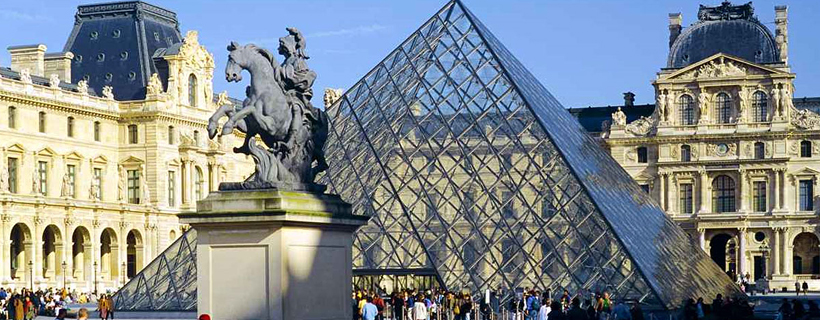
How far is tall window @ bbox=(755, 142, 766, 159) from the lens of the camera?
297 ft

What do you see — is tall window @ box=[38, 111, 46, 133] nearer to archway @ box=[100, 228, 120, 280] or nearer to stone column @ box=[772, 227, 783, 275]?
archway @ box=[100, 228, 120, 280]

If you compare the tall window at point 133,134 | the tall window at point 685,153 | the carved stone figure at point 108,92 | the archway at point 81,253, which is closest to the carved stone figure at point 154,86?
the carved stone figure at point 108,92

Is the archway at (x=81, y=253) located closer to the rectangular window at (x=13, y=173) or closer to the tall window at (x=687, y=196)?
the rectangular window at (x=13, y=173)

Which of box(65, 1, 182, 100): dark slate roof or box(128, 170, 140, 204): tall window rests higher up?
box(65, 1, 182, 100): dark slate roof

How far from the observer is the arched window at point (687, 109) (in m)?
91.3

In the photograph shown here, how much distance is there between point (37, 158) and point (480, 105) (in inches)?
1475

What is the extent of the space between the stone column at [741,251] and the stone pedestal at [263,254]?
3112 inches

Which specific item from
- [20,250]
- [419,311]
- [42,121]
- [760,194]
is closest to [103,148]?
[42,121]

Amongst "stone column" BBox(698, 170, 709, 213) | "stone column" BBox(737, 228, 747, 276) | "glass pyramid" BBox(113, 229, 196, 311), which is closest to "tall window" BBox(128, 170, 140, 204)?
"stone column" BBox(698, 170, 709, 213)

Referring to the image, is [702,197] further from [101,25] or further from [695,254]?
[695,254]

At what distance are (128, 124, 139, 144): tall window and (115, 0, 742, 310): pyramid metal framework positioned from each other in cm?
3920

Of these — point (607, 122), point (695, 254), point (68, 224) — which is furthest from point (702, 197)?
point (695, 254)

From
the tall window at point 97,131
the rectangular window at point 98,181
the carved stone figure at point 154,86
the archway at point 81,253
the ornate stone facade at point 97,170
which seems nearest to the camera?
the ornate stone facade at point 97,170

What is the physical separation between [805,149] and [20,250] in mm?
44451
